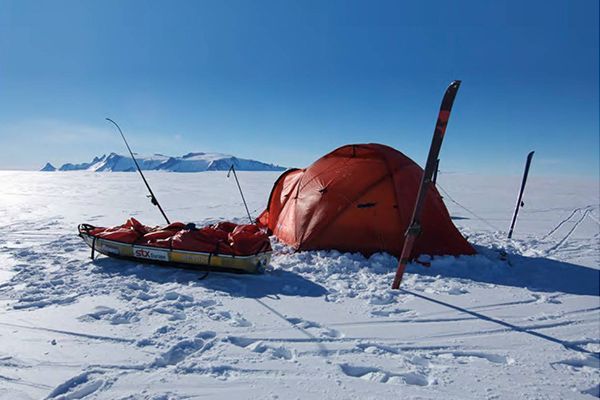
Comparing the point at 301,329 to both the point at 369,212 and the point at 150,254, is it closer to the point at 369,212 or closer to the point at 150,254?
the point at 150,254

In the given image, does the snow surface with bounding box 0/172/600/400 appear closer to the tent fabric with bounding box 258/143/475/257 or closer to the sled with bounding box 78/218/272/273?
the sled with bounding box 78/218/272/273

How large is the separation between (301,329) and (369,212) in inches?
152

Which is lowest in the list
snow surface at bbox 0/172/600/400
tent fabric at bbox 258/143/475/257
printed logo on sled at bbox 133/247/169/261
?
snow surface at bbox 0/172/600/400

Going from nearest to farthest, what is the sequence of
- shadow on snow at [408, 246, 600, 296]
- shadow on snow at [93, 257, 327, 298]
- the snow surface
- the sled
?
the snow surface < shadow on snow at [93, 257, 327, 298] < the sled < shadow on snow at [408, 246, 600, 296]

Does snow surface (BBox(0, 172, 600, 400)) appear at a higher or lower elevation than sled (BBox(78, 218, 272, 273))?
lower

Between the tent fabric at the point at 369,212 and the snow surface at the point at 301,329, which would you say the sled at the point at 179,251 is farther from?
the tent fabric at the point at 369,212

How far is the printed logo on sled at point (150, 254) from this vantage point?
6395mm

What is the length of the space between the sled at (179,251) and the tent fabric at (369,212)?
1.70 m

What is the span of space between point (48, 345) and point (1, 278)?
3112 mm

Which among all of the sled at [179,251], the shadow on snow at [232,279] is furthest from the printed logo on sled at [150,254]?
the shadow on snow at [232,279]

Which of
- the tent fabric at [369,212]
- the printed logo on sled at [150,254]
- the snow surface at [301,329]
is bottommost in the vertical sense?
the snow surface at [301,329]

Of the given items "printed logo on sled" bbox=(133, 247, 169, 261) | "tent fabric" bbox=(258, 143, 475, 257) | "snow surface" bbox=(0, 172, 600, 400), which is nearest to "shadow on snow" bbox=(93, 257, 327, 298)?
"snow surface" bbox=(0, 172, 600, 400)

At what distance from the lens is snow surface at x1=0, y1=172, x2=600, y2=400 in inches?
128

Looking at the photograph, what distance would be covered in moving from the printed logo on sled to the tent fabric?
2.71 meters
